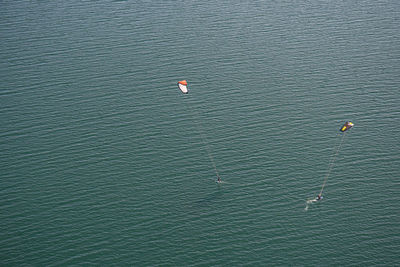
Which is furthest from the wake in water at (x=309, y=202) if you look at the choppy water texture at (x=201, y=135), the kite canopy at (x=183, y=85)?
the kite canopy at (x=183, y=85)

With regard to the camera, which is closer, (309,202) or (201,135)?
(309,202)

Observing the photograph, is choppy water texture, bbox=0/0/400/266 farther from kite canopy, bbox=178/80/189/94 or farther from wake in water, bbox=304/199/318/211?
kite canopy, bbox=178/80/189/94

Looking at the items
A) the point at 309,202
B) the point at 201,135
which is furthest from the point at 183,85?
the point at 309,202

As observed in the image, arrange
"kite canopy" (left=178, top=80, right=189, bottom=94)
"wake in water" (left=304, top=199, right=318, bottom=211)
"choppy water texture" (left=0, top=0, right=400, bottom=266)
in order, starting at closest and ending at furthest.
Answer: "choppy water texture" (left=0, top=0, right=400, bottom=266) < "wake in water" (left=304, top=199, right=318, bottom=211) < "kite canopy" (left=178, top=80, right=189, bottom=94)

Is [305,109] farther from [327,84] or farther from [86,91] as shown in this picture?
[86,91]

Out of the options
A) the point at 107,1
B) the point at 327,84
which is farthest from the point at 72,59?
the point at 327,84

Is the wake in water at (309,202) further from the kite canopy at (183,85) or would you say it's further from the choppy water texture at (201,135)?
the kite canopy at (183,85)

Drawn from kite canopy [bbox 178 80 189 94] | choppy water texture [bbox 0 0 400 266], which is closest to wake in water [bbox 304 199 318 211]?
choppy water texture [bbox 0 0 400 266]

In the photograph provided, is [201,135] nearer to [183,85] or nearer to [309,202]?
[183,85]
